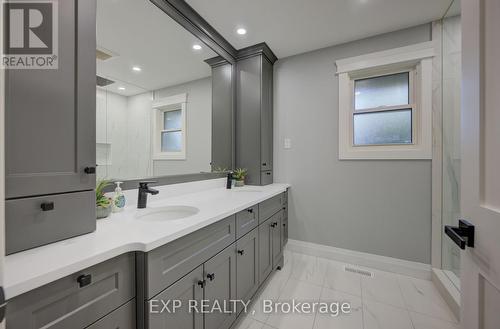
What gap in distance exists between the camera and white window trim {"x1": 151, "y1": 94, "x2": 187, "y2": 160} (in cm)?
155

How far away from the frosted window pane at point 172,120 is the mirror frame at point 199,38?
429 millimetres

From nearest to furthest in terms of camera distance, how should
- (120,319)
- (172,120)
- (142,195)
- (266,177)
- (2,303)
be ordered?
1. (2,303)
2. (120,319)
3. (142,195)
4. (172,120)
5. (266,177)

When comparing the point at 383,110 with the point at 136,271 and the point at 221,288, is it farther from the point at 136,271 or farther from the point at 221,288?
the point at 136,271

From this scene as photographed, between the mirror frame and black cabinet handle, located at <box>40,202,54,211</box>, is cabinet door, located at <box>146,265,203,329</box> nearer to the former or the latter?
black cabinet handle, located at <box>40,202,54,211</box>

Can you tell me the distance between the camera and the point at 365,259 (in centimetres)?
216

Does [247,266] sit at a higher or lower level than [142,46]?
lower

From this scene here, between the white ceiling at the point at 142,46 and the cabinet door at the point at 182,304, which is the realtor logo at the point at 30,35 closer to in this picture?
the white ceiling at the point at 142,46

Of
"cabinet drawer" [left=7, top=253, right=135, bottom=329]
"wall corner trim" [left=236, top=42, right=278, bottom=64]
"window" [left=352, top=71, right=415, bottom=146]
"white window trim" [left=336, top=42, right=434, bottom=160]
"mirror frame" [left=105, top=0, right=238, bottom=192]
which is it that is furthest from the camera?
"wall corner trim" [left=236, top=42, right=278, bottom=64]

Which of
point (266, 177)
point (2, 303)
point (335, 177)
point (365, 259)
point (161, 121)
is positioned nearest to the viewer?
point (2, 303)

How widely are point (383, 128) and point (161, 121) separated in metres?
2.27

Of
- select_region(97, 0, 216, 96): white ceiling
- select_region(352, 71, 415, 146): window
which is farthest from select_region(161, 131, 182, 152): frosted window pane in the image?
select_region(352, 71, 415, 146): window

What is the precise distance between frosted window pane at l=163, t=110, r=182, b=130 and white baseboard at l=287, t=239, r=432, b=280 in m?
1.93

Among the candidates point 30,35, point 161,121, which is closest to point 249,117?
point 161,121

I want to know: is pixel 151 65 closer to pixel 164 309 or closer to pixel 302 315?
pixel 164 309
